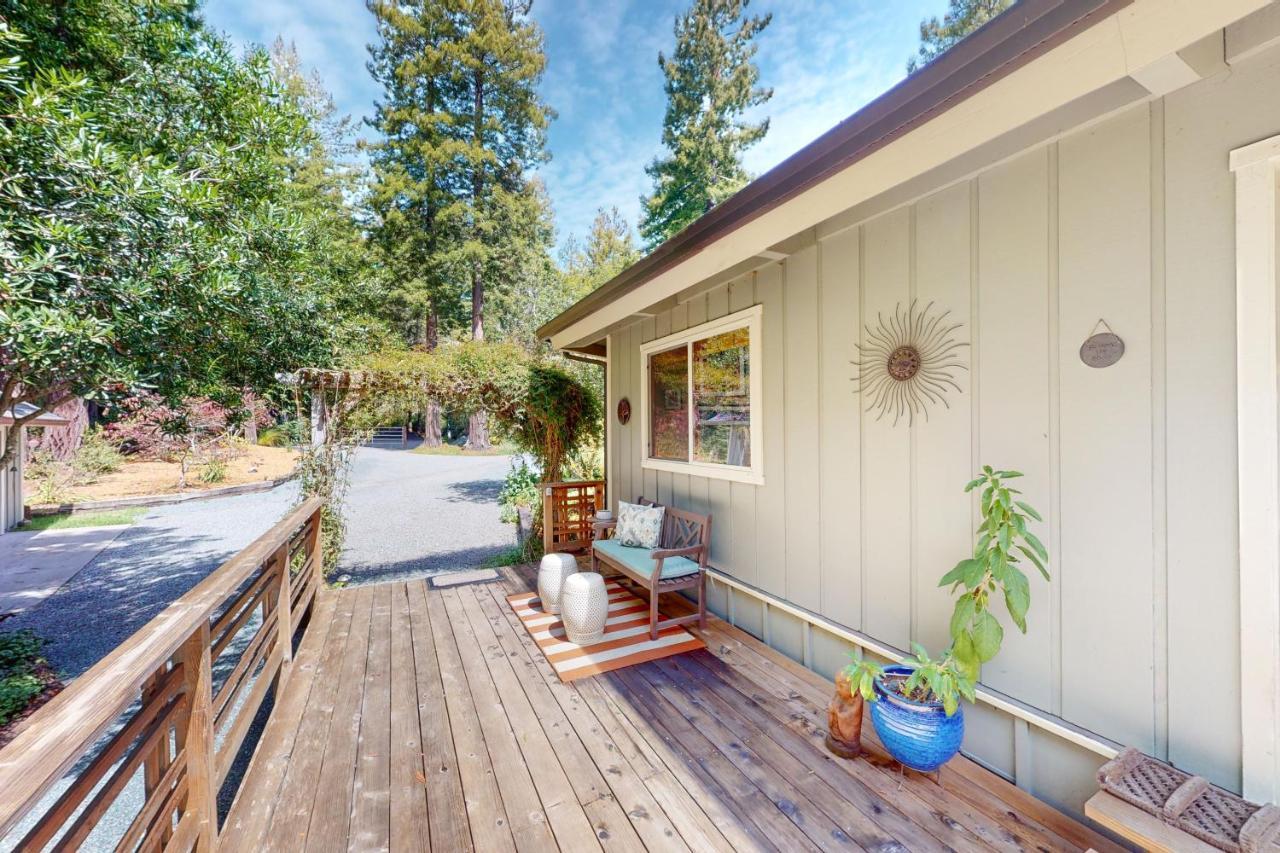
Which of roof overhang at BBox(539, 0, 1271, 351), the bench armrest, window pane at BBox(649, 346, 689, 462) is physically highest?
roof overhang at BBox(539, 0, 1271, 351)

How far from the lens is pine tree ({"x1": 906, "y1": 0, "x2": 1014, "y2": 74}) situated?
9555 millimetres

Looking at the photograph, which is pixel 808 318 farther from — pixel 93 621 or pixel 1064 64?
pixel 93 621

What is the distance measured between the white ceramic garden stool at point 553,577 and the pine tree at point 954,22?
11.2 metres

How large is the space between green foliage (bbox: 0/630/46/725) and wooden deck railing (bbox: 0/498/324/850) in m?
2.51

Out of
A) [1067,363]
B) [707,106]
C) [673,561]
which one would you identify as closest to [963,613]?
[1067,363]

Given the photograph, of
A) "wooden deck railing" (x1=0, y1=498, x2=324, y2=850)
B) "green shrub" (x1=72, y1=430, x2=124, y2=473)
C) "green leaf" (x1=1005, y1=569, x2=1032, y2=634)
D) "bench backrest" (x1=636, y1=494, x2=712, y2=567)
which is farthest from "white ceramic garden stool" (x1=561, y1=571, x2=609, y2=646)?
"green shrub" (x1=72, y1=430, x2=124, y2=473)

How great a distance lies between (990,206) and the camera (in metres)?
2.06

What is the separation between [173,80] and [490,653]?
16.5 feet

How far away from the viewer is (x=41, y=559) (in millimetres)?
6945

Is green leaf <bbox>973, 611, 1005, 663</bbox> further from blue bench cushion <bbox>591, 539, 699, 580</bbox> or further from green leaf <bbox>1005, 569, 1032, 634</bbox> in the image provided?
blue bench cushion <bbox>591, 539, 699, 580</bbox>

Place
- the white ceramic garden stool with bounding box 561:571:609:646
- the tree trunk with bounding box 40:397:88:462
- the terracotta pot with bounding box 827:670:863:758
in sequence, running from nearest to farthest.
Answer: the terracotta pot with bounding box 827:670:863:758
the white ceramic garden stool with bounding box 561:571:609:646
the tree trunk with bounding box 40:397:88:462

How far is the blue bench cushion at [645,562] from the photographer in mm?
3463

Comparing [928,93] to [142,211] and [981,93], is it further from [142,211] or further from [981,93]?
[142,211]

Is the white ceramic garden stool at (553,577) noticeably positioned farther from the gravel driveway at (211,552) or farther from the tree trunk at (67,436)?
the tree trunk at (67,436)
